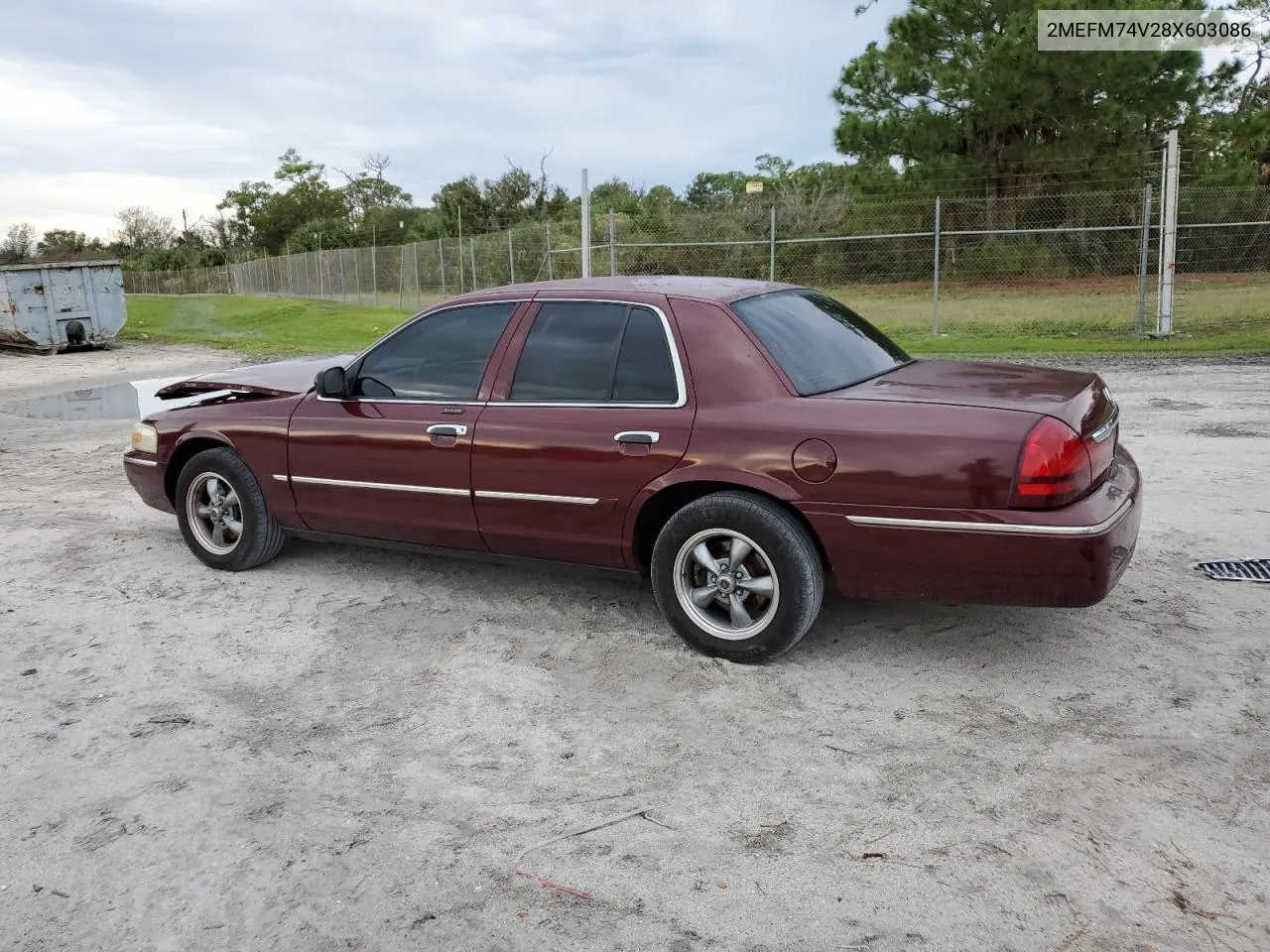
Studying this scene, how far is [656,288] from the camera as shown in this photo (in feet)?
16.0

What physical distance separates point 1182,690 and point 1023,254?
2189 cm

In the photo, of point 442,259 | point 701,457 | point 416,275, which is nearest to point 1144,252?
point 701,457

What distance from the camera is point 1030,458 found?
3.85 m

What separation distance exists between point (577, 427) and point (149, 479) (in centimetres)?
284

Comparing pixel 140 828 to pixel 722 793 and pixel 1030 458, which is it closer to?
pixel 722 793

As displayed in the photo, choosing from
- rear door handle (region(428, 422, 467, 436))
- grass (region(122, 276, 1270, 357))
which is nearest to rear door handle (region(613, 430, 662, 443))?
rear door handle (region(428, 422, 467, 436))

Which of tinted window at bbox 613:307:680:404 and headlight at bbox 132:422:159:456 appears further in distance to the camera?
headlight at bbox 132:422:159:456

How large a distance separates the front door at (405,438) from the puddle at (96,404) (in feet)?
21.7

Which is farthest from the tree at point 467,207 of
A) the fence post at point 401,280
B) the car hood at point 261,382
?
the car hood at point 261,382

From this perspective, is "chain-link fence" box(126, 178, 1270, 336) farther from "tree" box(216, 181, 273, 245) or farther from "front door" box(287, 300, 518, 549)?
"tree" box(216, 181, 273, 245)

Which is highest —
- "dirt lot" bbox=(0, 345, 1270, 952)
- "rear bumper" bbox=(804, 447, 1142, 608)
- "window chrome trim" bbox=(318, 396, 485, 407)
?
"window chrome trim" bbox=(318, 396, 485, 407)

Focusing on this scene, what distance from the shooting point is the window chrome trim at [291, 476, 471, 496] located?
198 inches

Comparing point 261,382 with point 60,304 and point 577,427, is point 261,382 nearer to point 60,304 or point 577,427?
point 577,427

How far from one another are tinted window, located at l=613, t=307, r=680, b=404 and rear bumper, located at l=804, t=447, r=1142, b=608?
0.84 metres
